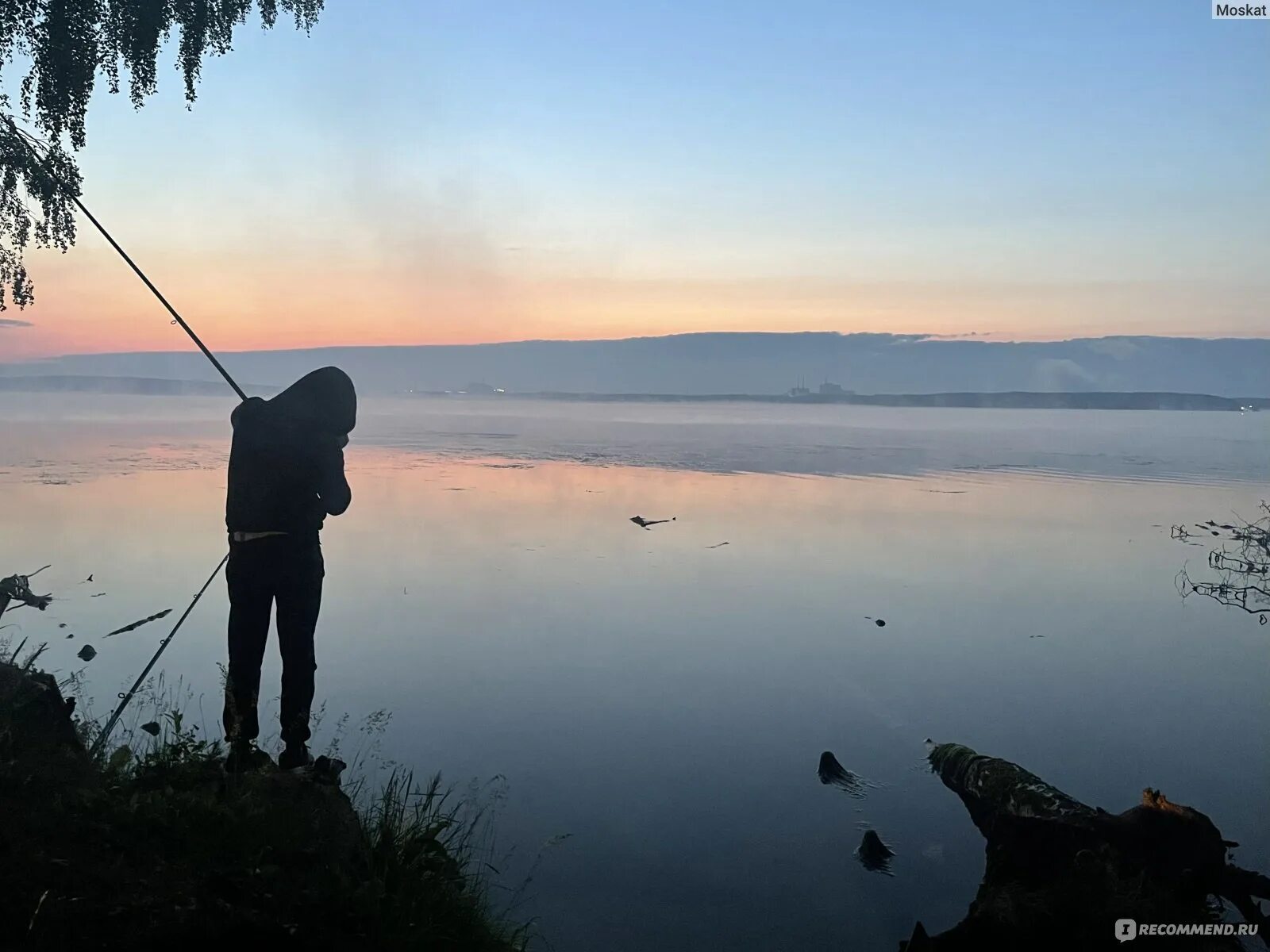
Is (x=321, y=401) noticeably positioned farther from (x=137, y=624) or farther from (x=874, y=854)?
(x=137, y=624)

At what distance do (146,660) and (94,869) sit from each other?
5914 mm

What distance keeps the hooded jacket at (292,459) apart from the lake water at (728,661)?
2.15m

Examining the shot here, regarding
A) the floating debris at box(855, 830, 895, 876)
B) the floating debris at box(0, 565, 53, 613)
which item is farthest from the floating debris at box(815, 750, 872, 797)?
the floating debris at box(0, 565, 53, 613)

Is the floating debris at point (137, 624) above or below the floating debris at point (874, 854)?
above

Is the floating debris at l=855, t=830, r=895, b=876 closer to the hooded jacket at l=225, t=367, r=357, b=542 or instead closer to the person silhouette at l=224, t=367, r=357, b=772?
the person silhouette at l=224, t=367, r=357, b=772

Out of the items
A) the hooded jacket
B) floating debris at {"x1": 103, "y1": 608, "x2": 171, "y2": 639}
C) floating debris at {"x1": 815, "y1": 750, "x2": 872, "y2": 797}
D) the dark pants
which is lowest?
floating debris at {"x1": 815, "y1": 750, "x2": 872, "y2": 797}

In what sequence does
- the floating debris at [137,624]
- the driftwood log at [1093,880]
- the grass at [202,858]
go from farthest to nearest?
the floating debris at [137,624], the driftwood log at [1093,880], the grass at [202,858]

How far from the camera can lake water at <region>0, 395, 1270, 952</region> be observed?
590 cm

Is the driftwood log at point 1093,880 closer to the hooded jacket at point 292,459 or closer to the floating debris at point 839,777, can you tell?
the floating debris at point 839,777

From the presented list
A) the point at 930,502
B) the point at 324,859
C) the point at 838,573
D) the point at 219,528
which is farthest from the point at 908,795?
the point at 930,502

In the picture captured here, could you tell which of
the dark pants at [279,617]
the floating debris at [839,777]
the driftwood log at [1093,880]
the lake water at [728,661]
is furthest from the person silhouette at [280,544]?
the driftwood log at [1093,880]

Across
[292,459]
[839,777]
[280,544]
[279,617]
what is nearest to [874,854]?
[839,777]

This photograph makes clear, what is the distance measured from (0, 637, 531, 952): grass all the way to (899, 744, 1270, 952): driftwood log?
2438 mm

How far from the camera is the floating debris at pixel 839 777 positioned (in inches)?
270
